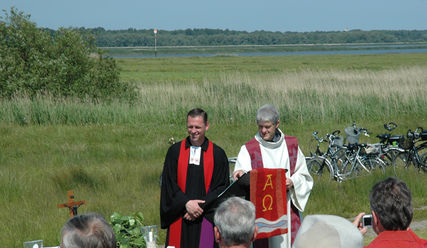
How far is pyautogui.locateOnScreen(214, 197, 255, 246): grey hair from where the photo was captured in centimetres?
382

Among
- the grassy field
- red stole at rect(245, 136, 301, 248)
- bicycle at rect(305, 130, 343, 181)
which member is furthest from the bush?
red stole at rect(245, 136, 301, 248)

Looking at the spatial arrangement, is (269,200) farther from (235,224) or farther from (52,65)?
(52,65)

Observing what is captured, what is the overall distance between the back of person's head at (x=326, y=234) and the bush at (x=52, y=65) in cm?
2049

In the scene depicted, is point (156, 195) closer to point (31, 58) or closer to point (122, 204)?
point (122, 204)

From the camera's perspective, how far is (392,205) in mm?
3723

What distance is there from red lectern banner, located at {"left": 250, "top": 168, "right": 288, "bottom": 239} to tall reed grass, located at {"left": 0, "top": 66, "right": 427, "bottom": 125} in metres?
15.8

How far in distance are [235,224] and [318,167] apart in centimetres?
985

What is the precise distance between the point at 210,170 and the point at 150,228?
3.41ft

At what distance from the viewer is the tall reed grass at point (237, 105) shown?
21.1 meters

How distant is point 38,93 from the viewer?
22.5m

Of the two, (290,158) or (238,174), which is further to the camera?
(290,158)

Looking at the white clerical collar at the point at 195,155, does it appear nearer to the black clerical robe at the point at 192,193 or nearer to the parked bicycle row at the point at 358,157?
the black clerical robe at the point at 192,193

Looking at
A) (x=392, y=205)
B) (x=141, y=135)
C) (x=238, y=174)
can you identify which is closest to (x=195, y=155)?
(x=238, y=174)

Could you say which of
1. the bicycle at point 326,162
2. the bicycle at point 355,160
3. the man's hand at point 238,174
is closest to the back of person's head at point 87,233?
the man's hand at point 238,174
